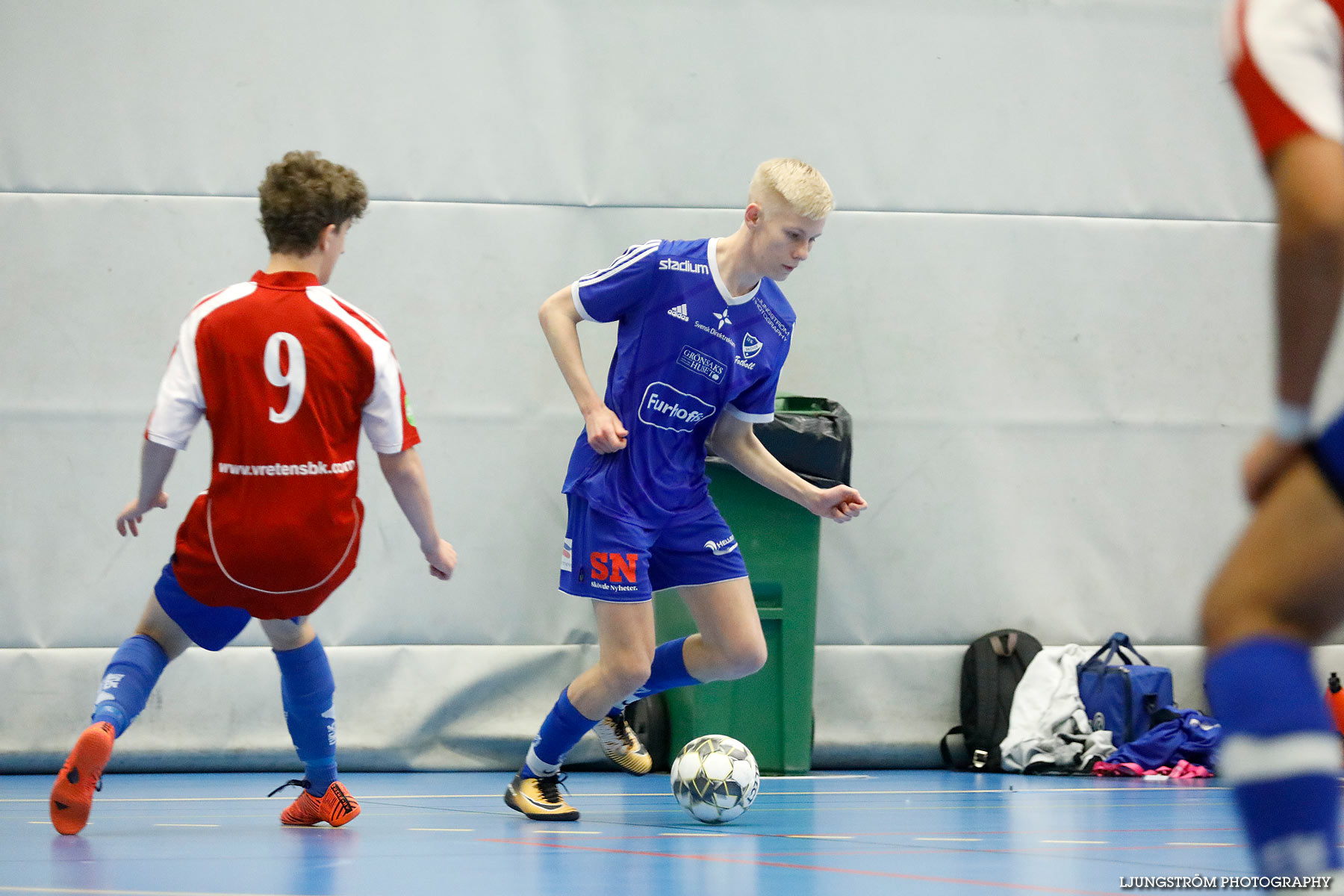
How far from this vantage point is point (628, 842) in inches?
139

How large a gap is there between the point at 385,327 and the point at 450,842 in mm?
3240

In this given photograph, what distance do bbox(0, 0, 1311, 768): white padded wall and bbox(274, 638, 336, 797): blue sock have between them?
2.38 meters

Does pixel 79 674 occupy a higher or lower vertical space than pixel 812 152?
lower

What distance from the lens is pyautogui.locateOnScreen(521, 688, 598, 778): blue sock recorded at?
4035 millimetres

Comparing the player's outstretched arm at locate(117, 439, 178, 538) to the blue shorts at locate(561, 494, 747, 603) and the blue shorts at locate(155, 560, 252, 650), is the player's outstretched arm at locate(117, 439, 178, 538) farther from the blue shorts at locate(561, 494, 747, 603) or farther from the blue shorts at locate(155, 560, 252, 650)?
the blue shorts at locate(561, 494, 747, 603)

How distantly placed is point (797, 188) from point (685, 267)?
1.55ft

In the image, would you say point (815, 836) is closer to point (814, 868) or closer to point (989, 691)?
point (814, 868)

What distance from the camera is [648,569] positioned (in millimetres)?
4102

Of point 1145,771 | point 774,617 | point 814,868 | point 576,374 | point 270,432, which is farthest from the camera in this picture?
point 1145,771

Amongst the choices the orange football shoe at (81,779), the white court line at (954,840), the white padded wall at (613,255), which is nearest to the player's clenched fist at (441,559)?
the orange football shoe at (81,779)

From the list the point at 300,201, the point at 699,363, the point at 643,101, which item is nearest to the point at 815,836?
the point at 699,363

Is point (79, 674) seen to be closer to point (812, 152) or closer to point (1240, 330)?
point (812, 152)

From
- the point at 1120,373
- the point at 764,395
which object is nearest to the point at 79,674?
the point at 764,395

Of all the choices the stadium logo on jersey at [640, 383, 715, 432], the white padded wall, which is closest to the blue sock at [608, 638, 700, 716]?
the stadium logo on jersey at [640, 383, 715, 432]
